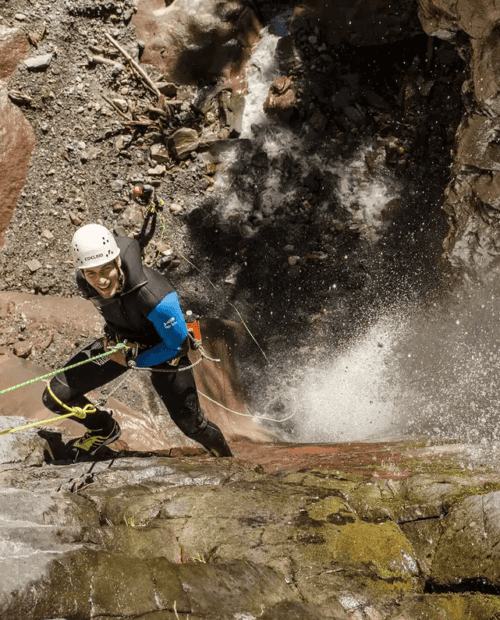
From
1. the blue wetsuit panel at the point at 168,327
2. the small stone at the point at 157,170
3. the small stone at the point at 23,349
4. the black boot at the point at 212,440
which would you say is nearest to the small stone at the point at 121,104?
the small stone at the point at 157,170

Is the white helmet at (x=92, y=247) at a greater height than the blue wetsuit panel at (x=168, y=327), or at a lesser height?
greater

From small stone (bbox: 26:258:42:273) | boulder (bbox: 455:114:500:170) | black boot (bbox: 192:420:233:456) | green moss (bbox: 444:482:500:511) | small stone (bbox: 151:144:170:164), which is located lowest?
small stone (bbox: 26:258:42:273)

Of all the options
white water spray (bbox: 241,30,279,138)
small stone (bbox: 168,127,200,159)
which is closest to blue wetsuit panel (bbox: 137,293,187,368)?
small stone (bbox: 168,127,200,159)

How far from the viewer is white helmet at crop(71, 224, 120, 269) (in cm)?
345

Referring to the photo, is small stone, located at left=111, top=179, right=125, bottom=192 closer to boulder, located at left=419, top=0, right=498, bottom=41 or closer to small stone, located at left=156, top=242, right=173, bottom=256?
small stone, located at left=156, top=242, right=173, bottom=256

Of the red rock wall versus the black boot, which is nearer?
the black boot

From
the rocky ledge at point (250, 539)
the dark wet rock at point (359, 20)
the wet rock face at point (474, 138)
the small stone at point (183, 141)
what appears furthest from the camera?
the small stone at point (183, 141)

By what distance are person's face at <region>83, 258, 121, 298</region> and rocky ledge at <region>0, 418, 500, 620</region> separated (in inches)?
53.0

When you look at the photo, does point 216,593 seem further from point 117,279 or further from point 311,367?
point 311,367

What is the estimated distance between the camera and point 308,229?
627cm

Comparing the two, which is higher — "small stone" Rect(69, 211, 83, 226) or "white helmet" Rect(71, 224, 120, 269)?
"white helmet" Rect(71, 224, 120, 269)

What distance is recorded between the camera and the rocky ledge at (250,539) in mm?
2393

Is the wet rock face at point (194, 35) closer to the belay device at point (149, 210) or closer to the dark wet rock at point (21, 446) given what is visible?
the belay device at point (149, 210)

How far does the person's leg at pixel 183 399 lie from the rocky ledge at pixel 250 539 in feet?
1.48
